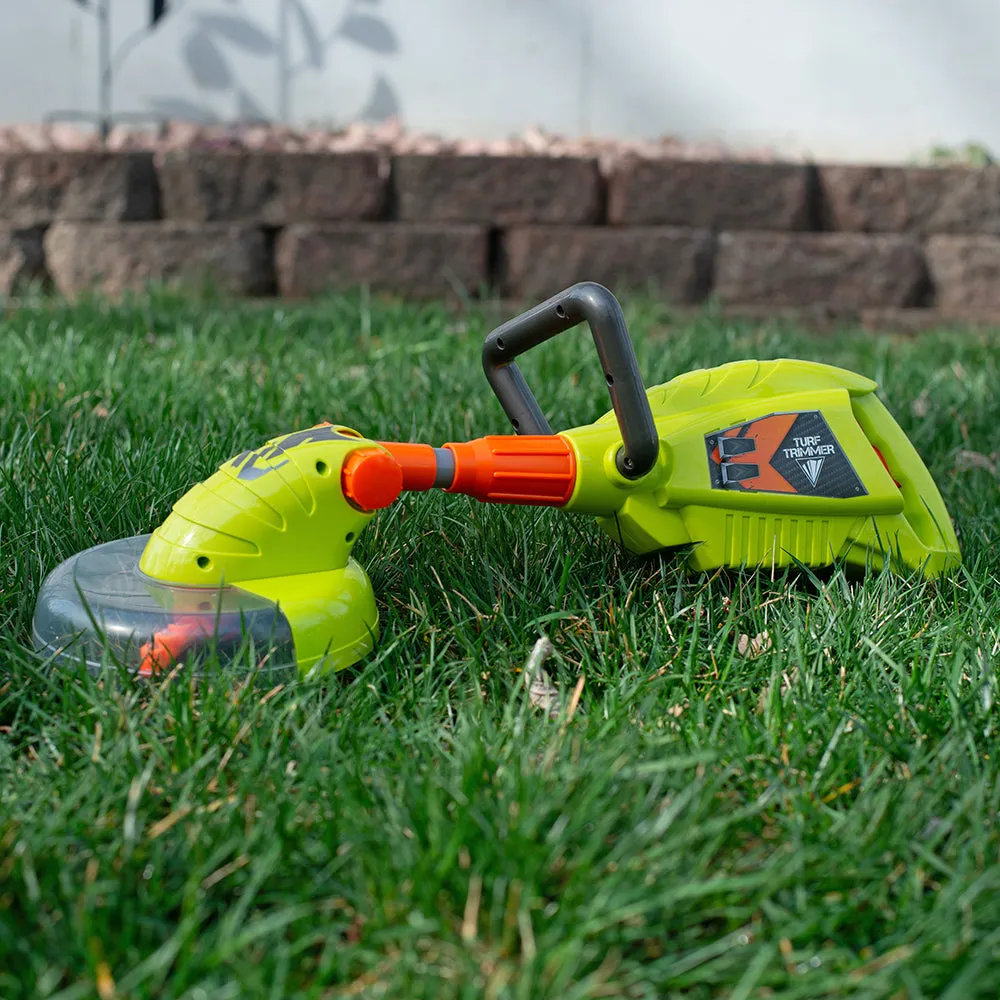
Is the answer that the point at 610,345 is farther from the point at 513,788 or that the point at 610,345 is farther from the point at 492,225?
the point at 492,225

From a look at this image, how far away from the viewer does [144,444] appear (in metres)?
1.92

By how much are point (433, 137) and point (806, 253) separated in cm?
155

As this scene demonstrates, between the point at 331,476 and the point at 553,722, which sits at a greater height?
the point at 331,476

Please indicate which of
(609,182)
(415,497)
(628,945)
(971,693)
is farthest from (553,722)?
(609,182)

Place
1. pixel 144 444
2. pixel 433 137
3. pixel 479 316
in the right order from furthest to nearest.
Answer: pixel 433 137
pixel 479 316
pixel 144 444

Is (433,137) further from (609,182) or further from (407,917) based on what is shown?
(407,917)

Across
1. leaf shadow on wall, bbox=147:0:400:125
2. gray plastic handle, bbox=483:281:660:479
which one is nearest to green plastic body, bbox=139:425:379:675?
gray plastic handle, bbox=483:281:660:479

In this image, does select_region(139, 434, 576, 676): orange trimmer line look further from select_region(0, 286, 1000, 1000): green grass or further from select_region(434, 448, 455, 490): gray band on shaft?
select_region(0, 286, 1000, 1000): green grass

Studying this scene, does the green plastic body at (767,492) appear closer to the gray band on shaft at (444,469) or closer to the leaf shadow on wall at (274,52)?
the gray band on shaft at (444,469)

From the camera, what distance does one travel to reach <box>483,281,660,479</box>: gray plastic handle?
1.33 m

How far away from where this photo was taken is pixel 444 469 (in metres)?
1.38

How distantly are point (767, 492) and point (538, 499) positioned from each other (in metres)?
0.32

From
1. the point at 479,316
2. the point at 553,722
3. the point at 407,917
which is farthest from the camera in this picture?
the point at 479,316

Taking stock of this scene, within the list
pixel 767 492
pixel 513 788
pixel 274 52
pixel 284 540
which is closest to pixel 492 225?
pixel 274 52
